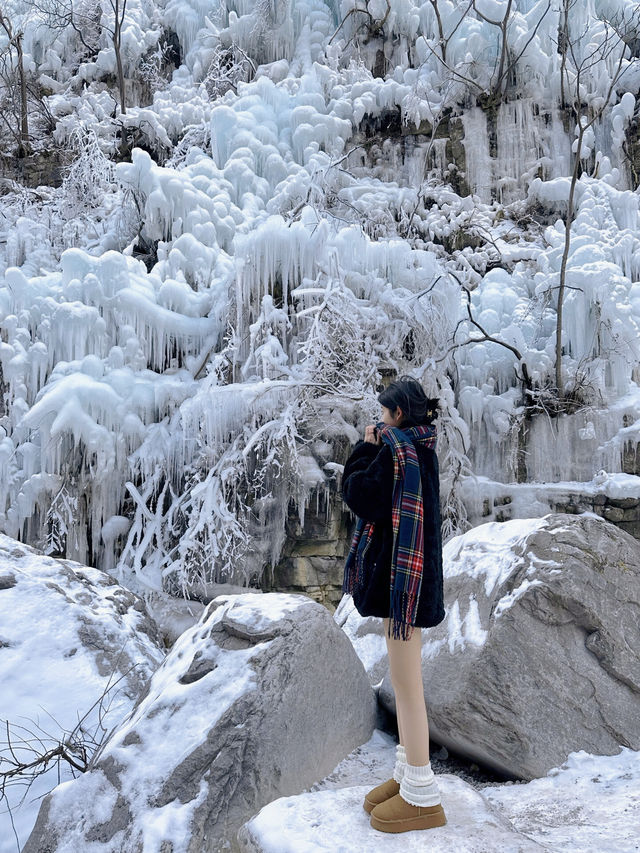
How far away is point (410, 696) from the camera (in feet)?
7.24

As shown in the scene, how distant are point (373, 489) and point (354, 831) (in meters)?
1.07

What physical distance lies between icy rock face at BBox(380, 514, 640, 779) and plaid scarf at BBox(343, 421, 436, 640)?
1326 mm

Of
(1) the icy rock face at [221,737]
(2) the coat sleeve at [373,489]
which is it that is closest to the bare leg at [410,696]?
(2) the coat sleeve at [373,489]

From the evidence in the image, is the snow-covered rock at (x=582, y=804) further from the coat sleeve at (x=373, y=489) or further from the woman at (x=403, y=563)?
the coat sleeve at (x=373, y=489)

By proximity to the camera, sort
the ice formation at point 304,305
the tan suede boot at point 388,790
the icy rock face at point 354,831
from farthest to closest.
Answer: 1. the ice formation at point 304,305
2. the tan suede boot at point 388,790
3. the icy rock face at point 354,831

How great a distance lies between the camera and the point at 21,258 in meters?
10.0

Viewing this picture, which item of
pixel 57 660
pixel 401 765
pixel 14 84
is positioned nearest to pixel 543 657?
pixel 401 765

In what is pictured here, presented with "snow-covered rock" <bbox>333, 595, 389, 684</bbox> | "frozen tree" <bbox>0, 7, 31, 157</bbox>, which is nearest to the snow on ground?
"snow-covered rock" <bbox>333, 595, 389, 684</bbox>

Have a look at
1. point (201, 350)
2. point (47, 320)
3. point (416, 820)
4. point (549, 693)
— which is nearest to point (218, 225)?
point (201, 350)

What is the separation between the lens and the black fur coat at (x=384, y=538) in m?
2.23

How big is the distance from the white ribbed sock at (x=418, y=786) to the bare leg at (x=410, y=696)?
0.02 metres

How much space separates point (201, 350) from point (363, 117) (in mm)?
6357

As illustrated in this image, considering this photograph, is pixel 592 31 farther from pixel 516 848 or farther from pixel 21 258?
pixel 516 848

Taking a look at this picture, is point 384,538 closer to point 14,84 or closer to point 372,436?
point 372,436
